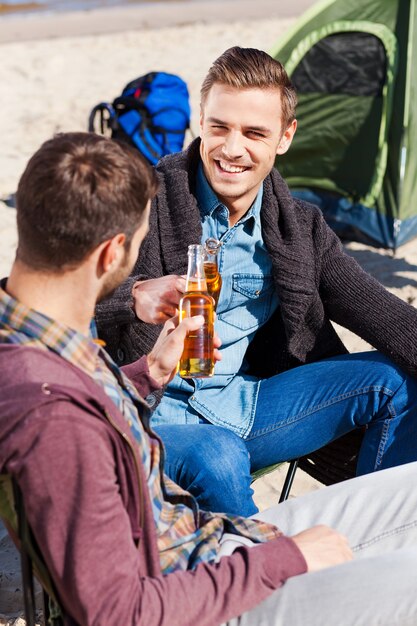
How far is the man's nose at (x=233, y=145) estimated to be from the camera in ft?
9.83

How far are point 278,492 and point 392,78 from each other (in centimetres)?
373

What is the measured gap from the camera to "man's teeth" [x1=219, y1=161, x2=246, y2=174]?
10.00ft

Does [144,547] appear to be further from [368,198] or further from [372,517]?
[368,198]

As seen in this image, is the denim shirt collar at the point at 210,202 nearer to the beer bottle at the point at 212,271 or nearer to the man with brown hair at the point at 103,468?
the beer bottle at the point at 212,271

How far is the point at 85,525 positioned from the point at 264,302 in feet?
5.37

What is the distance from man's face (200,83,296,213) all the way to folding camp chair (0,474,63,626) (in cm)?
146

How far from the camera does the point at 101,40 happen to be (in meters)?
13.5

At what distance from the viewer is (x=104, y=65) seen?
11.7 m

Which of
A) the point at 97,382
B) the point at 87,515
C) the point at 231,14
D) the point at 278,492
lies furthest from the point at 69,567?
the point at 231,14

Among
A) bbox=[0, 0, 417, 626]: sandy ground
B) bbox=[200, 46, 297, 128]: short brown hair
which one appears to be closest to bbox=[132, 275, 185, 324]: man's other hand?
bbox=[200, 46, 297, 128]: short brown hair

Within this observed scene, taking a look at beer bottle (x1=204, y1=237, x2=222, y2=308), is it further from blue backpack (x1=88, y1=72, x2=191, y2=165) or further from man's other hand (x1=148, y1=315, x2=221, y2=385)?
blue backpack (x1=88, y1=72, x2=191, y2=165)

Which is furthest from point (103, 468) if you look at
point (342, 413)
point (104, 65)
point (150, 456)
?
point (104, 65)

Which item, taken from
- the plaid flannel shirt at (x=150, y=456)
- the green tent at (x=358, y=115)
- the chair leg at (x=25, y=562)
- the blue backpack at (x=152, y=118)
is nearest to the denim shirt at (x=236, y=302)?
the plaid flannel shirt at (x=150, y=456)

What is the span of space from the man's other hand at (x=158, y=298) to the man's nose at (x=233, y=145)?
471 mm
